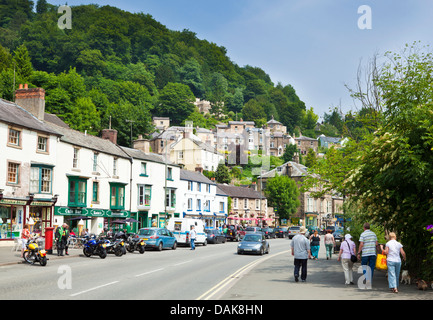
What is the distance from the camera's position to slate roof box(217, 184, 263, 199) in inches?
3162

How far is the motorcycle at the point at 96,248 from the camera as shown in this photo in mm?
25469

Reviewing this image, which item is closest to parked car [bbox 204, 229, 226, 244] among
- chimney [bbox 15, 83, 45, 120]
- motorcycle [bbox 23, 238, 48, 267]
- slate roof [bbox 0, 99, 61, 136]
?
slate roof [bbox 0, 99, 61, 136]

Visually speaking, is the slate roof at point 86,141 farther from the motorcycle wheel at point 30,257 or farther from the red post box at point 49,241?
the motorcycle wheel at point 30,257

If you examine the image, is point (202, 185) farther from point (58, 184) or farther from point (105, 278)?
point (105, 278)

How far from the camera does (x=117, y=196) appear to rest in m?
44.5

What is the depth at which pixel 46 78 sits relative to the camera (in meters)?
71.4

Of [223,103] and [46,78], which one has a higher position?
[223,103]

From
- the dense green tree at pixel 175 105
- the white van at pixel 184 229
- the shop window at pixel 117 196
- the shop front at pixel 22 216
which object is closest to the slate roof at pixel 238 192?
the shop window at pixel 117 196

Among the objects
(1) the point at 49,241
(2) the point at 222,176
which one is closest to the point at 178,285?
(1) the point at 49,241

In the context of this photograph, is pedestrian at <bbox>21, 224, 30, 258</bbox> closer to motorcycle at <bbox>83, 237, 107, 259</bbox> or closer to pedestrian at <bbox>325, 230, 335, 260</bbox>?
motorcycle at <bbox>83, 237, 107, 259</bbox>

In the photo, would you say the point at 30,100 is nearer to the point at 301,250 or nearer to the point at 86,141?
the point at 86,141

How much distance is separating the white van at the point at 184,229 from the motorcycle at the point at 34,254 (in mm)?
17758
